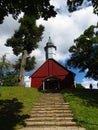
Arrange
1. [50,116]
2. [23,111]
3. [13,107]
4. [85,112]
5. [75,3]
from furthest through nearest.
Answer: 1. [13,107]
2. [23,111]
3. [85,112]
4. [50,116]
5. [75,3]

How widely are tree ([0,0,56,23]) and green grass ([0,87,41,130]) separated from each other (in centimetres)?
693

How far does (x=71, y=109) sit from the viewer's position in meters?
19.6

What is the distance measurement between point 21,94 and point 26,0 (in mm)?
16410

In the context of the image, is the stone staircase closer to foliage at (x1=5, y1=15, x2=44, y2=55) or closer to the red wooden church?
foliage at (x1=5, y1=15, x2=44, y2=55)

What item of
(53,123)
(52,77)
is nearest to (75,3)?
(53,123)

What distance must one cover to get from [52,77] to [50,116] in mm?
24811

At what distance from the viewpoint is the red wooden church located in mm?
42844

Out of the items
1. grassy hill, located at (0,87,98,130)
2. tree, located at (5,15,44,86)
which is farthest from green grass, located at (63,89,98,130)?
tree, located at (5,15,44,86)

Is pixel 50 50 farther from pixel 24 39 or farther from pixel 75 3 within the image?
pixel 75 3

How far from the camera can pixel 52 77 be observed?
42812 millimetres

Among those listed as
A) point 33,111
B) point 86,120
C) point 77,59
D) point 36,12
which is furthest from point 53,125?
point 77,59

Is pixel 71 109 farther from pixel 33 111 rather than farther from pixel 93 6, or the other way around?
pixel 93 6

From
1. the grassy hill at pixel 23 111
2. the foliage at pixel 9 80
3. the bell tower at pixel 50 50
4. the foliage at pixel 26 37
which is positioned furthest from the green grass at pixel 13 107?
the foliage at pixel 9 80

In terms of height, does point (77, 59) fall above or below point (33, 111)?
above
